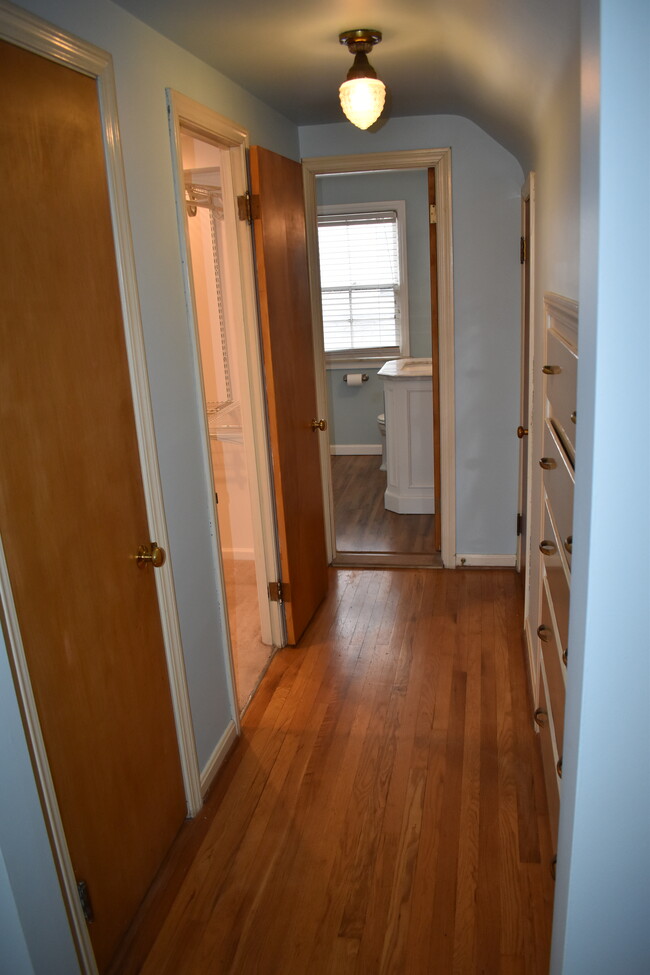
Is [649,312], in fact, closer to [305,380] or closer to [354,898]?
[354,898]

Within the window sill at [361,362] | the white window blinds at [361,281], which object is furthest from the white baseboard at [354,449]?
the white window blinds at [361,281]

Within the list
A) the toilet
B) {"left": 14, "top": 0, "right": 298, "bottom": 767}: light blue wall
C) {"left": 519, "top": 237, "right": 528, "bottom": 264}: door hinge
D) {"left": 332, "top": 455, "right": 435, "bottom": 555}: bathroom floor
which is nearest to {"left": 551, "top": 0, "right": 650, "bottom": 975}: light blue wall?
{"left": 14, "top": 0, "right": 298, "bottom": 767}: light blue wall

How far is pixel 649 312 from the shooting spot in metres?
0.98

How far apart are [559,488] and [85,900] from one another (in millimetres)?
1588

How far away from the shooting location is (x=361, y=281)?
22.4ft

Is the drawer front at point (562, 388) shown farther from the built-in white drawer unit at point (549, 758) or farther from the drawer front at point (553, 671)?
the built-in white drawer unit at point (549, 758)

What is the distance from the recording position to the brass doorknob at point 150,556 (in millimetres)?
2129

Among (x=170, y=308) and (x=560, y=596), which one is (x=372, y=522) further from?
(x=560, y=596)

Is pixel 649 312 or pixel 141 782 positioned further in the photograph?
pixel 141 782

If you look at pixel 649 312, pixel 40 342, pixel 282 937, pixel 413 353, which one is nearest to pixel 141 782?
pixel 282 937

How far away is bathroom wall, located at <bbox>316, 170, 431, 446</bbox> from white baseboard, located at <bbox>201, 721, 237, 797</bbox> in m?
4.48

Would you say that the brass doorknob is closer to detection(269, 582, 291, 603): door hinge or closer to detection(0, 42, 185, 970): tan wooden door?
detection(0, 42, 185, 970): tan wooden door

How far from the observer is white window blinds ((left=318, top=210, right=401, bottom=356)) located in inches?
262

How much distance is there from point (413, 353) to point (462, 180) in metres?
2.95
